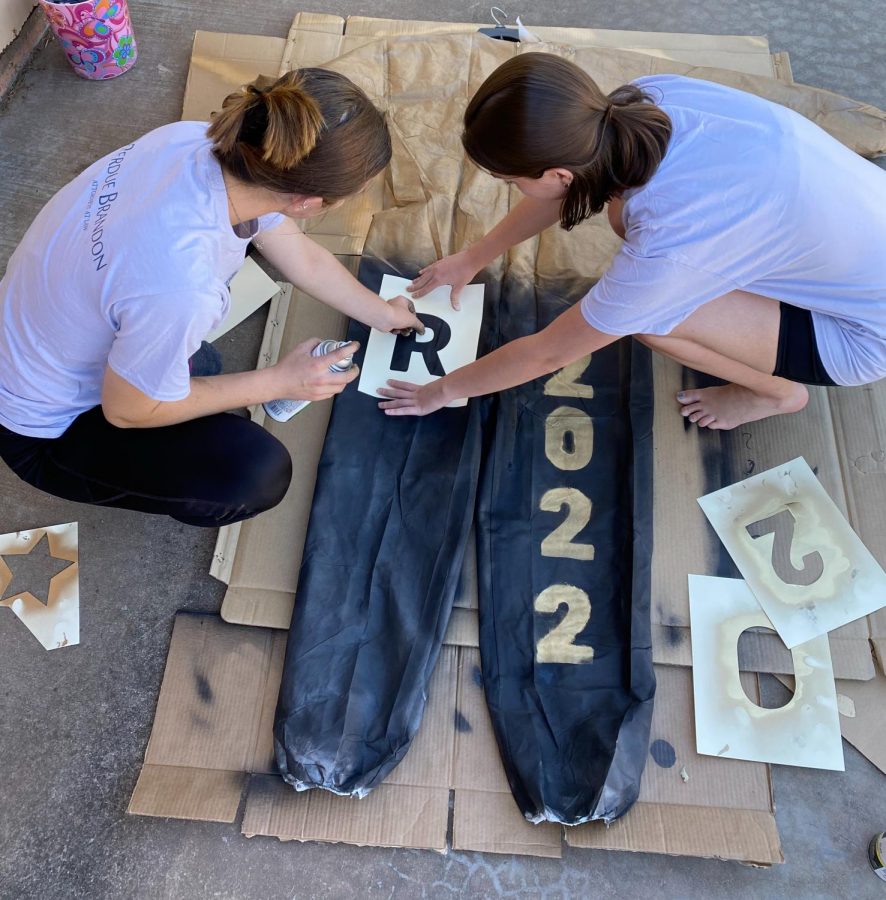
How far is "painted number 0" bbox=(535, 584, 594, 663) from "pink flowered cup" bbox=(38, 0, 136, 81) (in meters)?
1.80

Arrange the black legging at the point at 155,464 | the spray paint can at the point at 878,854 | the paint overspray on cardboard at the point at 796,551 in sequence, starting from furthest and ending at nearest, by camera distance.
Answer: the paint overspray on cardboard at the point at 796,551 → the spray paint can at the point at 878,854 → the black legging at the point at 155,464

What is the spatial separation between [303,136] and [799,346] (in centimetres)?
94

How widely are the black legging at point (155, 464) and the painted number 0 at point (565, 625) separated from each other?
0.59 metres

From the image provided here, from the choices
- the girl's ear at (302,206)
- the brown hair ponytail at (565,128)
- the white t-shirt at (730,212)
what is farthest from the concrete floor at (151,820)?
the brown hair ponytail at (565,128)

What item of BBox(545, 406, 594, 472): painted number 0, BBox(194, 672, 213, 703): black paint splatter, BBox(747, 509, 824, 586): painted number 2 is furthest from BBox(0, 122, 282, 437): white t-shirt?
BBox(747, 509, 824, 586): painted number 2

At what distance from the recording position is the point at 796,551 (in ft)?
4.84

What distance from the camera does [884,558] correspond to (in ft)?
4.87

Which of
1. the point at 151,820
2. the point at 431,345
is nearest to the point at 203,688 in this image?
the point at 151,820

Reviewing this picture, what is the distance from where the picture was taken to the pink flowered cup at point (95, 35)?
1769 millimetres

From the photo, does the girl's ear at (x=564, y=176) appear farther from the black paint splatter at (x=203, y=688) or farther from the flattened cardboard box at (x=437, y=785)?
the black paint splatter at (x=203, y=688)

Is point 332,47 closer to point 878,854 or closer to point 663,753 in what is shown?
point 663,753

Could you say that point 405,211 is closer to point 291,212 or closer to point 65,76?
point 291,212

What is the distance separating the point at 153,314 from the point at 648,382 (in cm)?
104

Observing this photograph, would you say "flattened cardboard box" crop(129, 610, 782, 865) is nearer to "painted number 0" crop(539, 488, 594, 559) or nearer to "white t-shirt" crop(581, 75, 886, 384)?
"painted number 0" crop(539, 488, 594, 559)
